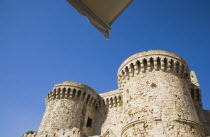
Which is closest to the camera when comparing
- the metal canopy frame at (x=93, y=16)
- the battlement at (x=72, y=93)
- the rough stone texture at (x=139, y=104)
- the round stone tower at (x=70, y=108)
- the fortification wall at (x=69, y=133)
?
the metal canopy frame at (x=93, y=16)

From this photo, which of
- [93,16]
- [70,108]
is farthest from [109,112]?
[93,16]

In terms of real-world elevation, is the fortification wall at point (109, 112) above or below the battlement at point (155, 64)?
below

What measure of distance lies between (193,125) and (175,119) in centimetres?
110

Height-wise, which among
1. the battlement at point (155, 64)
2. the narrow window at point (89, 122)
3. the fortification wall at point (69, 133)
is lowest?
the fortification wall at point (69, 133)

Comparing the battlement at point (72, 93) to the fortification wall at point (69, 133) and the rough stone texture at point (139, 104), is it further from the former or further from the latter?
the fortification wall at point (69, 133)

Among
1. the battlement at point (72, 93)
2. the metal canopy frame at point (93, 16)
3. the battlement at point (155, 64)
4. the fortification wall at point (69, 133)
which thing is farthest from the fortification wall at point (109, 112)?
the metal canopy frame at point (93, 16)

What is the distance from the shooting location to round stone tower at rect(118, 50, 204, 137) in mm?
8617

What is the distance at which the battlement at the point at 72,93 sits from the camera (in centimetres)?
1490

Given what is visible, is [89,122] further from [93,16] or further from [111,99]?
[93,16]

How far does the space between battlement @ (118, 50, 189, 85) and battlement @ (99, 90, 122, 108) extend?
3774mm

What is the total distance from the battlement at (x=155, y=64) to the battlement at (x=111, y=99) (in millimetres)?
3774

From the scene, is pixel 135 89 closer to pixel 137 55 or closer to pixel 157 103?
pixel 157 103

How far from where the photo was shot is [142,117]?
355 inches

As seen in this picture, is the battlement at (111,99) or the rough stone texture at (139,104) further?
the battlement at (111,99)
